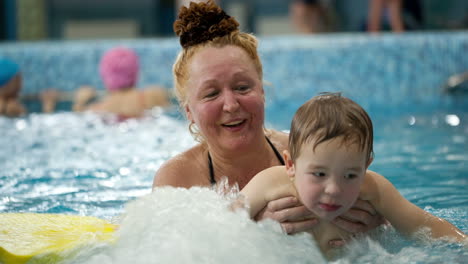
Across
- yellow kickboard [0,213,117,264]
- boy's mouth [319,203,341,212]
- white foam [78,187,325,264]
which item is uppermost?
boy's mouth [319,203,341,212]

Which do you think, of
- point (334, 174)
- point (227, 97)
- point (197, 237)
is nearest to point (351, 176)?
point (334, 174)

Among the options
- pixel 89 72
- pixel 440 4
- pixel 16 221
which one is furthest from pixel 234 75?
pixel 440 4

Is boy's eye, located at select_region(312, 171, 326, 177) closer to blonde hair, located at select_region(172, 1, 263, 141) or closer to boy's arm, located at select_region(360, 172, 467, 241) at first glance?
boy's arm, located at select_region(360, 172, 467, 241)

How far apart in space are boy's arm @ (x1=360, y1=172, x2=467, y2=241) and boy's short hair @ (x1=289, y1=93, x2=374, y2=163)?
199mm

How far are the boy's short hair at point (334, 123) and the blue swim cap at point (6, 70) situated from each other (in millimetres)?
5785

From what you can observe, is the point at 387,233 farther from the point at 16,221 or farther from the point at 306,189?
the point at 16,221

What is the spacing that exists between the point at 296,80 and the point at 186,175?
17.1ft

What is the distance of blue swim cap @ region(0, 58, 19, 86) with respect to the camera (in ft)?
23.7

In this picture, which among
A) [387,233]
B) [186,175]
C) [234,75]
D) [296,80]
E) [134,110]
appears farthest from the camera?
[296,80]

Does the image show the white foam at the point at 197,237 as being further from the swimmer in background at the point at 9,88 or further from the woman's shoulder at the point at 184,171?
the swimmer in background at the point at 9,88

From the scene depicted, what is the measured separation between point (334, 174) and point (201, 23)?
1.11 metres

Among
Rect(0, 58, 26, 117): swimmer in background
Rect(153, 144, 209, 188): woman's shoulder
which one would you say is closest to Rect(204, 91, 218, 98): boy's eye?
Rect(153, 144, 209, 188): woman's shoulder

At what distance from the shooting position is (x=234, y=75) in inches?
110

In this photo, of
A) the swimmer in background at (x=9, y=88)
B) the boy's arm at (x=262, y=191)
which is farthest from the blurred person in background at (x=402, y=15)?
the boy's arm at (x=262, y=191)
